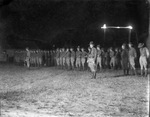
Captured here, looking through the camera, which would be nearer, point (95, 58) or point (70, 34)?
point (95, 58)

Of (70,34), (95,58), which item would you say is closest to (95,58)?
(95,58)

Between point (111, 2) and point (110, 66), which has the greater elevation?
point (111, 2)

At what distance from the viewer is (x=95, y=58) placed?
14.1m

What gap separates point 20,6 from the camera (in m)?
43.6

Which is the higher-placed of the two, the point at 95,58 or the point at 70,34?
the point at 70,34

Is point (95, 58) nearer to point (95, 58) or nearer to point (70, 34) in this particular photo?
point (95, 58)

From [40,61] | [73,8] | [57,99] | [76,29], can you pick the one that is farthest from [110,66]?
[73,8]

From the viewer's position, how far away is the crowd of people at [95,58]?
48.0 ft

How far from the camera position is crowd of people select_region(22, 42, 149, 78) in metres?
14.6

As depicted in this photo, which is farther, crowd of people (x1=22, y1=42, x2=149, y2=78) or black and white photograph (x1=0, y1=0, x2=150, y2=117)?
black and white photograph (x1=0, y1=0, x2=150, y2=117)

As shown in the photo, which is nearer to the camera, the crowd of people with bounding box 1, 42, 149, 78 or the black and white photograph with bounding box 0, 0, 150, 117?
the crowd of people with bounding box 1, 42, 149, 78

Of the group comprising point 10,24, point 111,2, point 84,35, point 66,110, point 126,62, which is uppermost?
point 111,2

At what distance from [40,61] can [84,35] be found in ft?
→ 45.1

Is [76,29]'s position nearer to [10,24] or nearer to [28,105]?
[10,24]
